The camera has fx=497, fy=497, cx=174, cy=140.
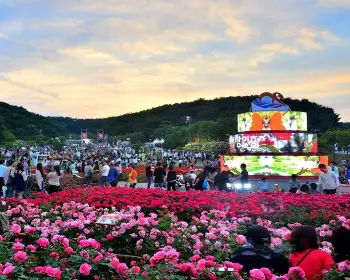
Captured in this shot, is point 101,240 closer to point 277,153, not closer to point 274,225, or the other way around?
point 274,225

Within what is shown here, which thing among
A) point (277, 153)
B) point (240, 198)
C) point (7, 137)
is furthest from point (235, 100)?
point (240, 198)

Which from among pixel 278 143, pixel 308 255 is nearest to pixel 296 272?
pixel 308 255

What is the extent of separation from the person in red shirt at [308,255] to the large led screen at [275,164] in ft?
88.1

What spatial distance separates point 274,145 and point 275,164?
3.05 meters

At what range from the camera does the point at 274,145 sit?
35344 millimetres

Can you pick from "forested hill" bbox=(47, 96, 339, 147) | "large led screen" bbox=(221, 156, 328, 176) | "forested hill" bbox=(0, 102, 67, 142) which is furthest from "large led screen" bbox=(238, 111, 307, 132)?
"forested hill" bbox=(0, 102, 67, 142)

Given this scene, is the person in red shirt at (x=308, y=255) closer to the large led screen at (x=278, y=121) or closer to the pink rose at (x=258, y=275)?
the pink rose at (x=258, y=275)


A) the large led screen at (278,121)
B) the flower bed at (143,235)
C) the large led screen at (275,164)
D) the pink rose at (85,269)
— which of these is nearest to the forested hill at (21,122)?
Result: the large led screen at (278,121)

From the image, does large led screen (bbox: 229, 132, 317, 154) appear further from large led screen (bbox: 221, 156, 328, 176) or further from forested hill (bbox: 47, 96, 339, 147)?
forested hill (bbox: 47, 96, 339, 147)

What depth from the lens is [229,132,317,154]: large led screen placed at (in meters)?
34.9

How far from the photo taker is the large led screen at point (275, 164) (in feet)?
105

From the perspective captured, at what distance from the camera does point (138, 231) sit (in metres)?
7.64

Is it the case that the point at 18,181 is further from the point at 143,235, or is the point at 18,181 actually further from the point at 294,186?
the point at 294,186

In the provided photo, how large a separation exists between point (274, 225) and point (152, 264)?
5627mm
